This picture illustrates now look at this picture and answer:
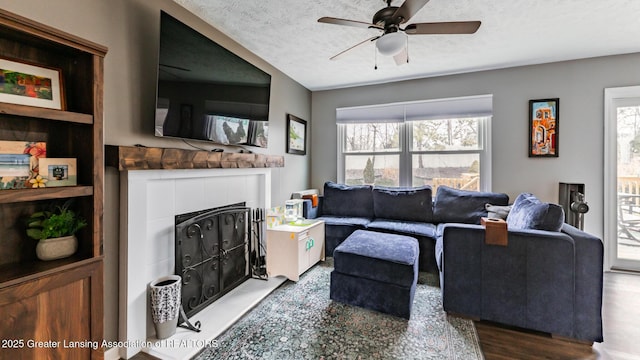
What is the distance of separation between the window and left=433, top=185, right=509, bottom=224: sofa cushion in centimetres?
35

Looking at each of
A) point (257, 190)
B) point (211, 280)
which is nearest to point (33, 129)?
point (211, 280)

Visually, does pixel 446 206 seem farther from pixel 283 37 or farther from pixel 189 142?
→ pixel 189 142

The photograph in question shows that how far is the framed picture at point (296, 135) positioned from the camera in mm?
3646

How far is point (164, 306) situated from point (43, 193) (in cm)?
96

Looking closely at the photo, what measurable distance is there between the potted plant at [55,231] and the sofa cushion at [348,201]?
9.37 feet

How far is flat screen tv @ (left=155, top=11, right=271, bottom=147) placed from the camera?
5.52ft

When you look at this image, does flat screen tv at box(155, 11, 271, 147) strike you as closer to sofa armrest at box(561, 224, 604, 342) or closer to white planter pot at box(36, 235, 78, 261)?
white planter pot at box(36, 235, 78, 261)

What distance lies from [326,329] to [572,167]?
3.45m

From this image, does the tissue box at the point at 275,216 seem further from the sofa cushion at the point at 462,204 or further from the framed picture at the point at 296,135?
the sofa cushion at the point at 462,204

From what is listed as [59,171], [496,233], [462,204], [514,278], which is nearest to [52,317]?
[59,171]

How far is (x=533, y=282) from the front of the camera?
5.85ft

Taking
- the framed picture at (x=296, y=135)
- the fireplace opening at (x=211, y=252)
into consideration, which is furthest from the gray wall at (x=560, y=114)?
the fireplace opening at (x=211, y=252)

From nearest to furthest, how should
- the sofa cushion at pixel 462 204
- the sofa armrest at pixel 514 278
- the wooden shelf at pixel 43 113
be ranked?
the wooden shelf at pixel 43 113, the sofa armrest at pixel 514 278, the sofa cushion at pixel 462 204

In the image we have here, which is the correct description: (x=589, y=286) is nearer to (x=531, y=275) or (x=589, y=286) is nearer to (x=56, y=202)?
(x=531, y=275)
